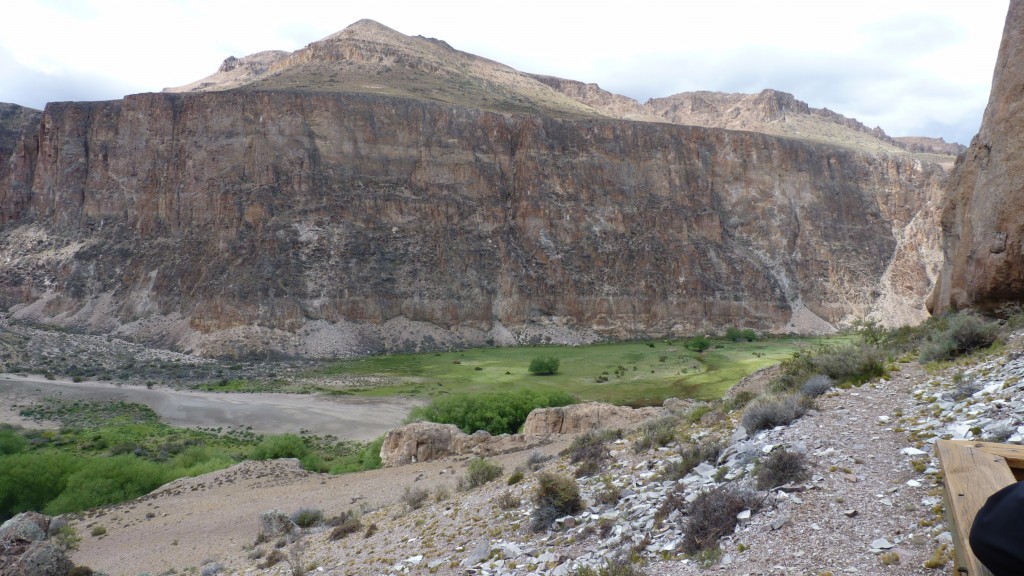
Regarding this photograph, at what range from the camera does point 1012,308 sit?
11.5m

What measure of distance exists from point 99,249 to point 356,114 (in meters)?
38.4

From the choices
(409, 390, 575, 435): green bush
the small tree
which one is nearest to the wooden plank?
(409, 390, 575, 435): green bush

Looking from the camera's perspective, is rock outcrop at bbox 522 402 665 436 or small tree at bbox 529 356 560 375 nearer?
rock outcrop at bbox 522 402 665 436

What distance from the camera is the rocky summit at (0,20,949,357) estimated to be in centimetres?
8144

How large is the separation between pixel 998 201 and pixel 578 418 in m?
14.1

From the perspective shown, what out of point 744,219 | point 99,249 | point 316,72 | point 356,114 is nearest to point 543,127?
point 356,114

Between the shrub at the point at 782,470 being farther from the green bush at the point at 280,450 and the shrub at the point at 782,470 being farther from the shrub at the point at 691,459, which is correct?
the green bush at the point at 280,450

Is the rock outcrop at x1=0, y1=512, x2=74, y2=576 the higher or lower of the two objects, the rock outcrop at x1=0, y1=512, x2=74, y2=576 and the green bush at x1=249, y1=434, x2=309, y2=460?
the higher

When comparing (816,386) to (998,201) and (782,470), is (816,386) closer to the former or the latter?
(782,470)

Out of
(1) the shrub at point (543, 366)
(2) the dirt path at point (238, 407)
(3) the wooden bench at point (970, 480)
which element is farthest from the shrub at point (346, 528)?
(1) the shrub at point (543, 366)

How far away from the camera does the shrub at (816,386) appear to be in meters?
9.25

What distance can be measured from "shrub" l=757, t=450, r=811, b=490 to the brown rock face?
8.76 metres

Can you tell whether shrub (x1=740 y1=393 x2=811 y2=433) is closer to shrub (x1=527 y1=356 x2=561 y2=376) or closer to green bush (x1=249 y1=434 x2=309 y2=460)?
green bush (x1=249 y1=434 x2=309 y2=460)

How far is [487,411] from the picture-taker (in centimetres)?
3067
